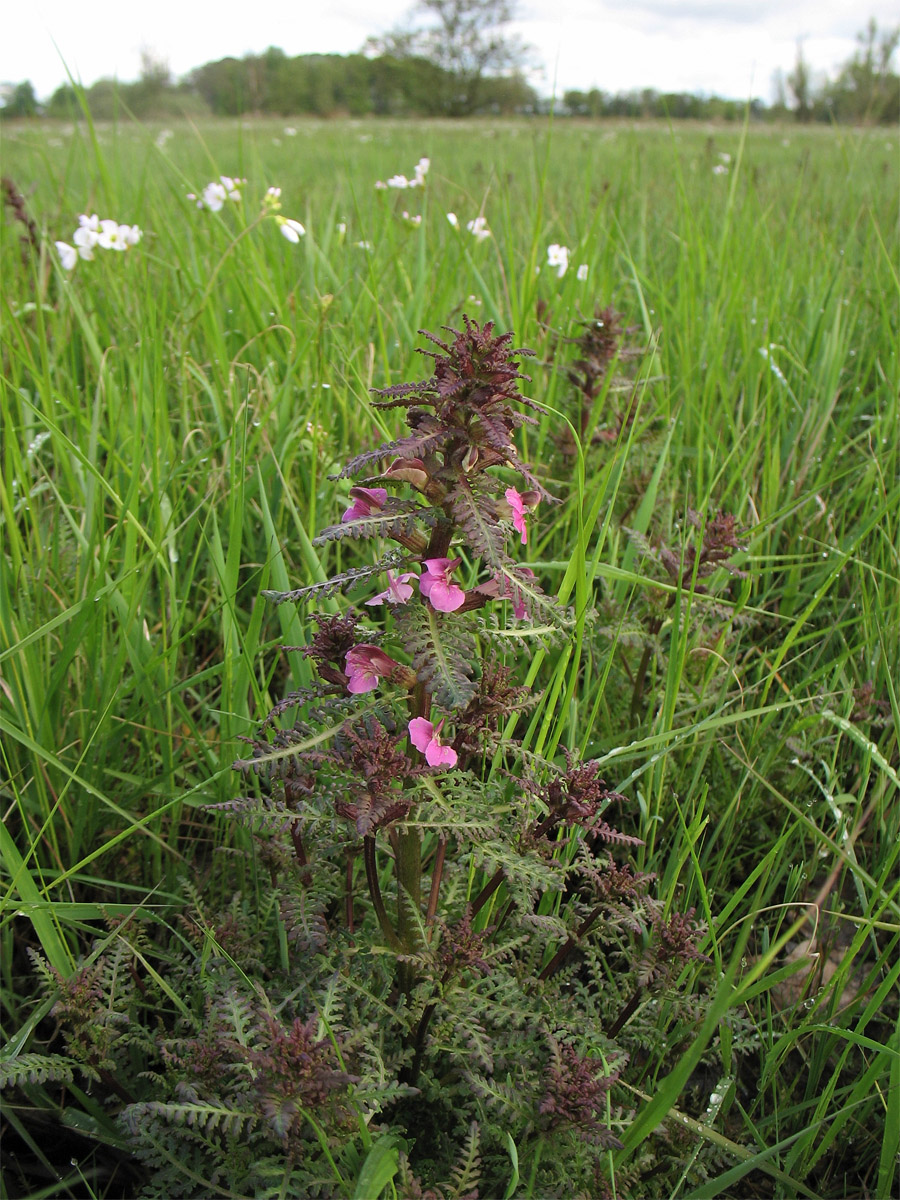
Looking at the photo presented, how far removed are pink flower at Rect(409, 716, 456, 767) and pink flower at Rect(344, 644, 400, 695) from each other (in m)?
0.09

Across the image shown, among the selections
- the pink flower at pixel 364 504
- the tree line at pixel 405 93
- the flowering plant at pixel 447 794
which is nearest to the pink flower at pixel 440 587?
the flowering plant at pixel 447 794

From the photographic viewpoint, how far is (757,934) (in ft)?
5.21

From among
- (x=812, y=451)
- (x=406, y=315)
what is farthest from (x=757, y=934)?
(x=406, y=315)

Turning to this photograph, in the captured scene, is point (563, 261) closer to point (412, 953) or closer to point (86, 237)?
point (86, 237)

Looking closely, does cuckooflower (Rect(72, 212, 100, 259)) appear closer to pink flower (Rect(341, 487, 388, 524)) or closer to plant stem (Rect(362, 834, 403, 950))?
pink flower (Rect(341, 487, 388, 524))

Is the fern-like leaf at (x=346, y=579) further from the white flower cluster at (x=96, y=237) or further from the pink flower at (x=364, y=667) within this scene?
the white flower cluster at (x=96, y=237)

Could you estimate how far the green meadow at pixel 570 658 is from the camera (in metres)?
1.28

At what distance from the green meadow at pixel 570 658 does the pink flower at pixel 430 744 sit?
8.4 inches

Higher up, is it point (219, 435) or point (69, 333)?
point (69, 333)

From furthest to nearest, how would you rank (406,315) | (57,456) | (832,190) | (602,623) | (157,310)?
(832,190) → (406,315) → (157,310) → (57,456) → (602,623)

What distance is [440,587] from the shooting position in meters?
1.08

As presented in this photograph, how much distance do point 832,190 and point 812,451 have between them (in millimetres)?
4947

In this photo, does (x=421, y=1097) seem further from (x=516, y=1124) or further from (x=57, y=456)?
(x=57, y=456)

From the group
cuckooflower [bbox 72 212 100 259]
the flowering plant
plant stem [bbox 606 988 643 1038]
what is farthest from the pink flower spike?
cuckooflower [bbox 72 212 100 259]
